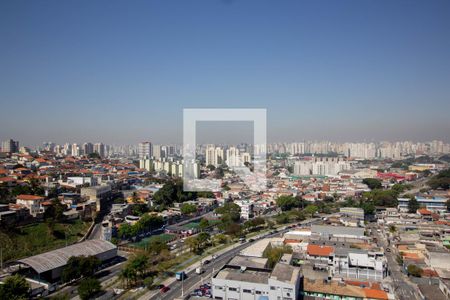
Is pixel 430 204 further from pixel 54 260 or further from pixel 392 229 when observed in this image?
pixel 54 260

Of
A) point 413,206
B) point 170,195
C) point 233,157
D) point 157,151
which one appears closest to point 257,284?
point 170,195

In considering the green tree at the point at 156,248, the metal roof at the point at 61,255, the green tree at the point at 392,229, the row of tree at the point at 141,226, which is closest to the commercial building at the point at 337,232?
the green tree at the point at 392,229

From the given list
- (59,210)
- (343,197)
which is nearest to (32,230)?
(59,210)

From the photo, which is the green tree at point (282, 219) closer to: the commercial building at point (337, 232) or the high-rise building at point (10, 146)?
the commercial building at point (337, 232)

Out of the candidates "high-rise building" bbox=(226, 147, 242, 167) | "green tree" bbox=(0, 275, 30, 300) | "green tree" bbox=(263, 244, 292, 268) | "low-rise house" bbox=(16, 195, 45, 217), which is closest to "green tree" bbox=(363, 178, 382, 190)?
"high-rise building" bbox=(226, 147, 242, 167)

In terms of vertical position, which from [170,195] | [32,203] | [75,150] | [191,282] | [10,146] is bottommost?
[191,282]

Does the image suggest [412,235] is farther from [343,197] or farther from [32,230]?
[32,230]

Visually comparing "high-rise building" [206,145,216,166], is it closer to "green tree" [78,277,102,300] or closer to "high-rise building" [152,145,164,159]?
"high-rise building" [152,145,164,159]
